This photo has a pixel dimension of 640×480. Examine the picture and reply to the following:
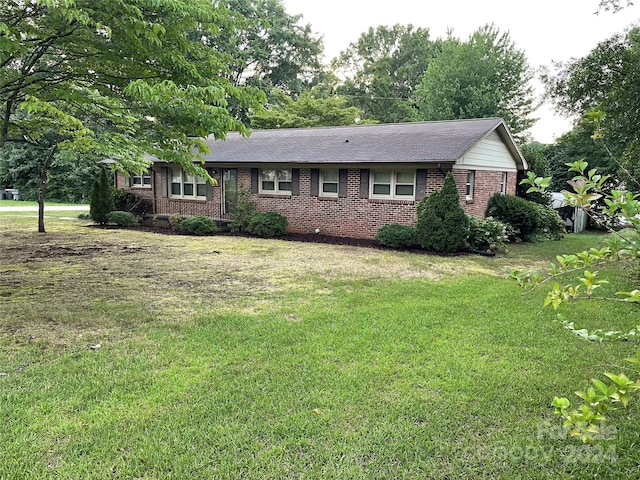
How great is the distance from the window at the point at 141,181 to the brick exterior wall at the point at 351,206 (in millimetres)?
3890

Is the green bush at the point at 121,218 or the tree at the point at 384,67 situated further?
the tree at the point at 384,67

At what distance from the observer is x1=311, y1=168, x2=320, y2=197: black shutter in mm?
14344

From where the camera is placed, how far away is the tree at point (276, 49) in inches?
1409

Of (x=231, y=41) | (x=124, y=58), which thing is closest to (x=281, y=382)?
(x=124, y=58)

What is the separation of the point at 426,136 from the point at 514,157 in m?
4.43

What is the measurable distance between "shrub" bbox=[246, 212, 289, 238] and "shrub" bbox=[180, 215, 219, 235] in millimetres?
1439

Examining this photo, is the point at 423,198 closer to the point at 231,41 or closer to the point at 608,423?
the point at 608,423

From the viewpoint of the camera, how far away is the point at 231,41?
32250 millimetres

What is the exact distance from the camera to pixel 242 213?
15.2 m

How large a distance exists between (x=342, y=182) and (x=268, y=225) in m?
2.71

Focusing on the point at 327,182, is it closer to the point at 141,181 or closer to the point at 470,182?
the point at 470,182

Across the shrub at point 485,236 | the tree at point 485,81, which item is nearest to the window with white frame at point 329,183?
the shrub at point 485,236

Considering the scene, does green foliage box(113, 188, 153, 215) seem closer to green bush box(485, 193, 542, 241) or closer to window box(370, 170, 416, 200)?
window box(370, 170, 416, 200)

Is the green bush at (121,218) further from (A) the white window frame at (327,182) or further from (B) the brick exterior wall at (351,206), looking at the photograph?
(A) the white window frame at (327,182)
